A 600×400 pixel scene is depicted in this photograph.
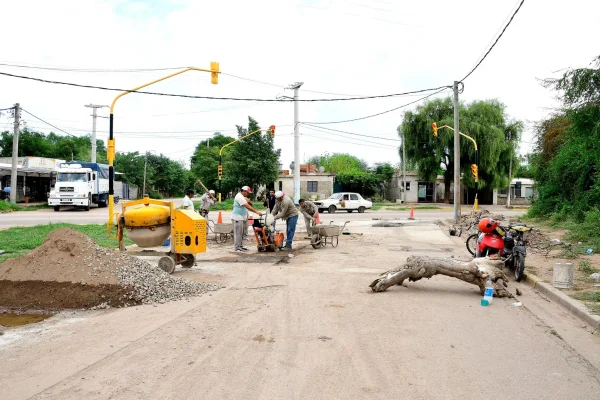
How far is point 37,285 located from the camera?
25.0ft

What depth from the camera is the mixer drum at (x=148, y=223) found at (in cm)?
1011

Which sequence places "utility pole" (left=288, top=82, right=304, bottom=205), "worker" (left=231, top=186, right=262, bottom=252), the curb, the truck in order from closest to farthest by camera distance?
the curb, "worker" (left=231, top=186, right=262, bottom=252), "utility pole" (left=288, top=82, right=304, bottom=205), the truck

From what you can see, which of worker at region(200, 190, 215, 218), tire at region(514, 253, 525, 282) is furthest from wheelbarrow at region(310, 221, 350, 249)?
tire at region(514, 253, 525, 282)

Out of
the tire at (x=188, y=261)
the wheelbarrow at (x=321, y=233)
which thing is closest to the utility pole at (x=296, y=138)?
the wheelbarrow at (x=321, y=233)

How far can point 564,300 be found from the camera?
299 inches

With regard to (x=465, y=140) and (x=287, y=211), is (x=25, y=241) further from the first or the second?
(x=465, y=140)

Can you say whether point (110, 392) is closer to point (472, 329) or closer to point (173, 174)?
point (472, 329)

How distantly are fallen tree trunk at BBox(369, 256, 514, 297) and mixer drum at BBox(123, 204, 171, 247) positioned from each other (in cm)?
443

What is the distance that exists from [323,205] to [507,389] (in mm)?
32162

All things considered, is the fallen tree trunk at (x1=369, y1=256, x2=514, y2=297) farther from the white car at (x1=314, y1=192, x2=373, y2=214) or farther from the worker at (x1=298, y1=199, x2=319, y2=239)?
the white car at (x1=314, y1=192, x2=373, y2=214)

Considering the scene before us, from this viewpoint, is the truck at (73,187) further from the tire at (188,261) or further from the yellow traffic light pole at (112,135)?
the tire at (188,261)

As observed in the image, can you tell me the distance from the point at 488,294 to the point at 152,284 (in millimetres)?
5168

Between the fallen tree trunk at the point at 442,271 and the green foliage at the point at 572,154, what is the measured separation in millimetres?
9349

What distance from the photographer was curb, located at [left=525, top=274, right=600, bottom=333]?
645 centimetres
